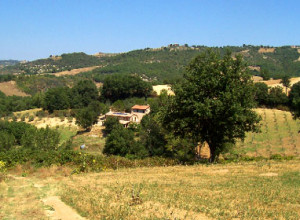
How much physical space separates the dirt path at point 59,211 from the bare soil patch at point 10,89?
125 metres

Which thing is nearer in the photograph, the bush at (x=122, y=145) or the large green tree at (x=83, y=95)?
the bush at (x=122, y=145)

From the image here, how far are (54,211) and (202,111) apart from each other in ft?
37.2

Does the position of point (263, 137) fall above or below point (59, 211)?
below

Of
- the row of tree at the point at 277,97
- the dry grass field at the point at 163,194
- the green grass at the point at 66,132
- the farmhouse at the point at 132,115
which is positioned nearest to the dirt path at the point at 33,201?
the dry grass field at the point at 163,194

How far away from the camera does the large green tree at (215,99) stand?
18.3 metres

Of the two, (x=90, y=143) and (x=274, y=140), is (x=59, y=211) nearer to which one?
(x=90, y=143)

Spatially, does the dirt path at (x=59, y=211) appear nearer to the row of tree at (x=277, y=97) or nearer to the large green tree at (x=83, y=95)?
the row of tree at (x=277, y=97)

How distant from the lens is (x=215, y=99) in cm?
1872

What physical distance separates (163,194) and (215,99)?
30.7 feet

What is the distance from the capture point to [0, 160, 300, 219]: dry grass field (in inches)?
364

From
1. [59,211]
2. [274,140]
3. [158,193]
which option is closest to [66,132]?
[274,140]

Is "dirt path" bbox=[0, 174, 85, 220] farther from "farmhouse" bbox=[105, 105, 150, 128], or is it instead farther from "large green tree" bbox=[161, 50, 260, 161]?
"farmhouse" bbox=[105, 105, 150, 128]

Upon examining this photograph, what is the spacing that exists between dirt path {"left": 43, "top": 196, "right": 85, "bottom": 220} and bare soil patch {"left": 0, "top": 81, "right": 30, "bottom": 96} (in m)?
125

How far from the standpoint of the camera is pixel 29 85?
134 meters
